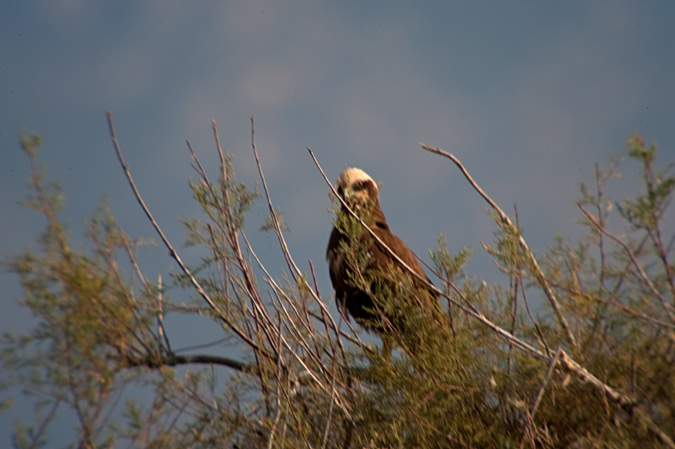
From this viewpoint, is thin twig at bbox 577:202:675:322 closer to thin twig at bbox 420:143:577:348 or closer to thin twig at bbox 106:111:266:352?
thin twig at bbox 420:143:577:348

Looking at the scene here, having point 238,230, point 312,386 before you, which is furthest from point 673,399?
point 238,230

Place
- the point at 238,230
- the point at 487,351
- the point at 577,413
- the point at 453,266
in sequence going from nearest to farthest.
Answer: the point at 577,413 < the point at 487,351 < the point at 453,266 < the point at 238,230

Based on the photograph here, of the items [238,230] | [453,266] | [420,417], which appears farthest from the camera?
[238,230]

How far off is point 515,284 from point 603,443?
2.07ft

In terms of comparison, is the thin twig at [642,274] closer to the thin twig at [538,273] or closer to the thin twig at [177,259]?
the thin twig at [538,273]

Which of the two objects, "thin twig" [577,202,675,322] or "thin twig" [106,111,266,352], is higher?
"thin twig" [577,202,675,322]

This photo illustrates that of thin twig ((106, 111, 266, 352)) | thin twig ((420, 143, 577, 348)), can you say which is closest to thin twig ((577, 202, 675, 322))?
thin twig ((420, 143, 577, 348))

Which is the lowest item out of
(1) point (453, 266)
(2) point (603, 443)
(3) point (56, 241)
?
(3) point (56, 241)

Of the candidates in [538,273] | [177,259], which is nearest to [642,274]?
[538,273]

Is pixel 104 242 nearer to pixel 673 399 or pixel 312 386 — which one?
pixel 312 386

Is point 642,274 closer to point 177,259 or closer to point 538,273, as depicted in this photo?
point 538,273

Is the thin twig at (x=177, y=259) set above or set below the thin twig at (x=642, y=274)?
below

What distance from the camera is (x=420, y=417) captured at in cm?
186

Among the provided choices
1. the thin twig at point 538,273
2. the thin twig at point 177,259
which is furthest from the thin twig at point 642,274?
the thin twig at point 177,259
